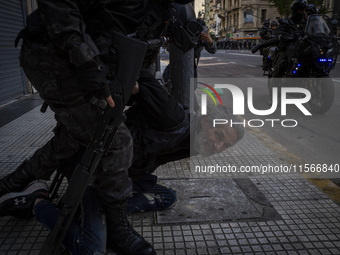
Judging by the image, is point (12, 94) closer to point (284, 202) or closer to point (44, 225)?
point (44, 225)

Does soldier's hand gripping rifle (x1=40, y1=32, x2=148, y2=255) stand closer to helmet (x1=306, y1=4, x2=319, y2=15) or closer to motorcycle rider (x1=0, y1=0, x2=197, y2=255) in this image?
motorcycle rider (x1=0, y1=0, x2=197, y2=255)

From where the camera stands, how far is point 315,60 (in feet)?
18.1

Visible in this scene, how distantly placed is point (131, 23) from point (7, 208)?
1.46 meters

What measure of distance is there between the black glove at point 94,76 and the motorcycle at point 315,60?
15.3ft

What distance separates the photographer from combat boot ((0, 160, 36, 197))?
7.95 feet

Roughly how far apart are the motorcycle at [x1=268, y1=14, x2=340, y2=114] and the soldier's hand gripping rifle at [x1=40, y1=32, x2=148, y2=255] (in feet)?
14.5

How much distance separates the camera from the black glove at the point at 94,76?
5.45 feet

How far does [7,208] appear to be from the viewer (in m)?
2.33

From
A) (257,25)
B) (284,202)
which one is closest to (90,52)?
(284,202)

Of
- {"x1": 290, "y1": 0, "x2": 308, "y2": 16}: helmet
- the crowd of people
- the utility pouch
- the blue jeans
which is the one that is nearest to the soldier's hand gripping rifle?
the utility pouch

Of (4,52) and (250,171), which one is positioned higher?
(4,52)

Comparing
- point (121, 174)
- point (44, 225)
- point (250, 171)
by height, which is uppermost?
point (121, 174)

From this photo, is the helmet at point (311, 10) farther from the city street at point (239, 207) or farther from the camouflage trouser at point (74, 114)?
the camouflage trouser at point (74, 114)

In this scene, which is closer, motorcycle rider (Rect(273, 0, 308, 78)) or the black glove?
the black glove
